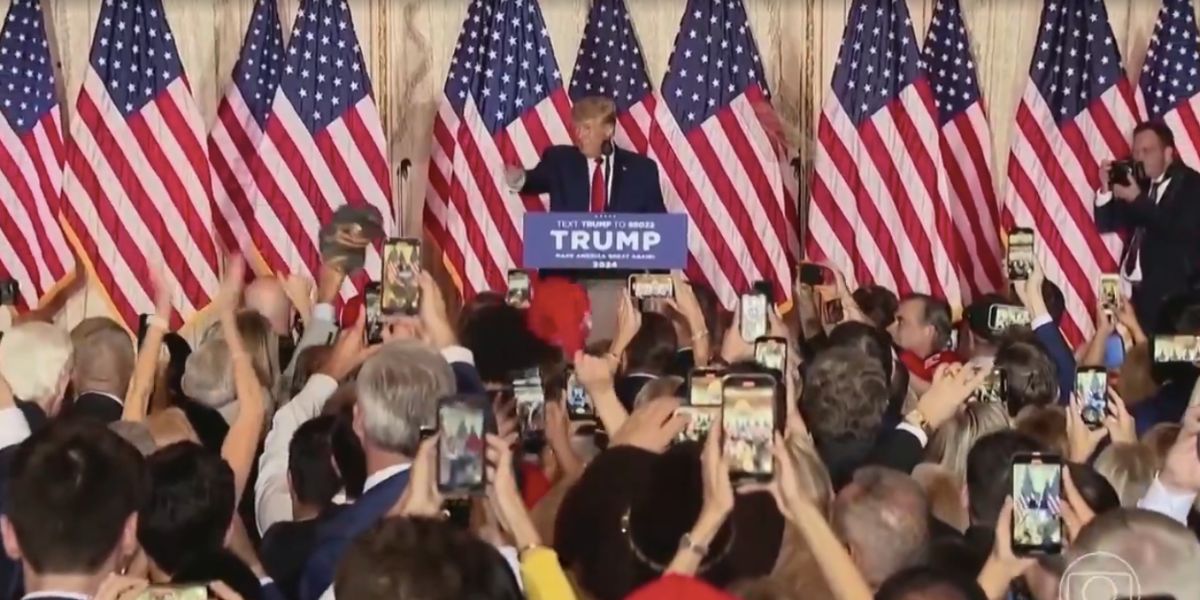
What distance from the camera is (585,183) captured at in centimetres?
824

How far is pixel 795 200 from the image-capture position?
9734 millimetres

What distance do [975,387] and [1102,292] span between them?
7.10ft

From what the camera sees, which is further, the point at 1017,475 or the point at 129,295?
the point at 129,295

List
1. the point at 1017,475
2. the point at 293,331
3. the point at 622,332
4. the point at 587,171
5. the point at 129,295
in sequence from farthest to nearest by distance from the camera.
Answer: the point at 129,295
the point at 587,171
the point at 293,331
the point at 622,332
the point at 1017,475

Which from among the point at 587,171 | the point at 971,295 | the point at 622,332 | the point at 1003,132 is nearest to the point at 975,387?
the point at 622,332

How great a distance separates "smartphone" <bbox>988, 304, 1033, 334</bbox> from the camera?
5.29 metres

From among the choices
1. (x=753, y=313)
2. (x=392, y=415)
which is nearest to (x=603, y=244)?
(x=753, y=313)

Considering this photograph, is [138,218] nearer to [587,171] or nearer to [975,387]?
[587,171]

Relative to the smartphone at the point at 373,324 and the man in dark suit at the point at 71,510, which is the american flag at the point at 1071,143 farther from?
the man in dark suit at the point at 71,510

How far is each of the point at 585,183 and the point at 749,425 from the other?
5.43 metres

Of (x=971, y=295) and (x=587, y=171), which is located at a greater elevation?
(x=587, y=171)

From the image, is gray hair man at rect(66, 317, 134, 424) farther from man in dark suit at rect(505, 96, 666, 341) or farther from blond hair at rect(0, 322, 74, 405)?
man in dark suit at rect(505, 96, 666, 341)

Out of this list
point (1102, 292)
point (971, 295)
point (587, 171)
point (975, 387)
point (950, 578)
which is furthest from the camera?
point (971, 295)

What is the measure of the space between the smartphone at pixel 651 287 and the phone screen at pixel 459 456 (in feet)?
8.63
